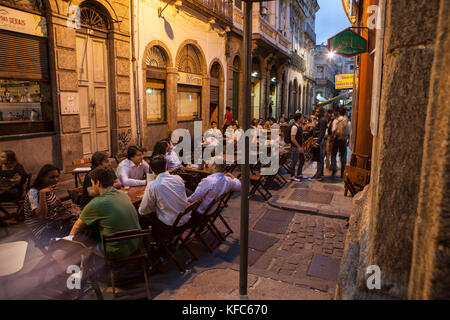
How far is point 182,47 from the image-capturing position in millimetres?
13078

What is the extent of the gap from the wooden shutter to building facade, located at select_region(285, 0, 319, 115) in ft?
76.6

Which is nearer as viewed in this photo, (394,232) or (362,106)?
(394,232)

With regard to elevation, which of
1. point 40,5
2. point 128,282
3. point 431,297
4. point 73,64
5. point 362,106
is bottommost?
point 128,282

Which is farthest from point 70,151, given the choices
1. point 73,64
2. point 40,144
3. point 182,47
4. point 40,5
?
point 182,47

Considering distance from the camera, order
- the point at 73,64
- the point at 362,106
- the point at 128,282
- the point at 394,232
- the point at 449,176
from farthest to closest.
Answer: the point at 73,64
the point at 362,106
the point at 128,282
the point at 394,232
the point at 449,176

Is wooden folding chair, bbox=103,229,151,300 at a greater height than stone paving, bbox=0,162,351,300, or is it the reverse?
wooden folding chair, bbox=103,229,151,300

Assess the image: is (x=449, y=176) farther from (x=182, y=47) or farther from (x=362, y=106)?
(x=182, y=47)

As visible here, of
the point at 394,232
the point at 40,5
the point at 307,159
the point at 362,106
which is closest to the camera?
the point at 394,232

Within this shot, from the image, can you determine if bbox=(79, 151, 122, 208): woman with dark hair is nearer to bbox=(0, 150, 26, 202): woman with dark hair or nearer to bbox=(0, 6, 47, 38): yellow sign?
bbox=(0, 150, 26, 202): woman with dark hair

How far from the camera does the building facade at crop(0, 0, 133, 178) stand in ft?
23.5

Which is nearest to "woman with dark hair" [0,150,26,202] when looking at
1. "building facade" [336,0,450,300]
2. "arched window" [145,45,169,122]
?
"building facade" [336,0,450,300]

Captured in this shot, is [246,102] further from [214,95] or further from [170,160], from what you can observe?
[214,95]

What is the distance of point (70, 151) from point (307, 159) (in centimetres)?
859

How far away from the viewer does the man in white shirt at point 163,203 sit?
13.6 ft
